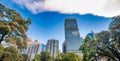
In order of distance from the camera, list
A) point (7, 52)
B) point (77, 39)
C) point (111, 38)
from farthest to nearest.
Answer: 1. point (77, 39)
2. point (111, 38)
3. point (7, 52)

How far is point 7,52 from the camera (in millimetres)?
9523

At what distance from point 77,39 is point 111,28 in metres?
97.9

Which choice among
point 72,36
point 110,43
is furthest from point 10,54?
point 72,36

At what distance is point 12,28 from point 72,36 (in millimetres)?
106332

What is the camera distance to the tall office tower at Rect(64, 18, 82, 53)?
110650 millimetres

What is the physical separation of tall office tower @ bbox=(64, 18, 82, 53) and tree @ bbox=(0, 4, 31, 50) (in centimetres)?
9425

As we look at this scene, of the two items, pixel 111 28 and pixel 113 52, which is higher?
pixel 111 28

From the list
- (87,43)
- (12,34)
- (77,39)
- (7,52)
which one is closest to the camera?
(7,52)

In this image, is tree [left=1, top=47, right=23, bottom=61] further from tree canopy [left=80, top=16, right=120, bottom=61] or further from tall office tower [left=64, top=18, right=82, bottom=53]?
tall office tower [left=64, top=18, right=82, bottom=53]

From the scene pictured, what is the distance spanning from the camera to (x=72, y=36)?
115375mm

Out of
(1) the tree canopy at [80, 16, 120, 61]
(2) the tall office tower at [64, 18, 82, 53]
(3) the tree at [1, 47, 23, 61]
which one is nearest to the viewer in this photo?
(3) the tree at [1, 47, 23, 61]

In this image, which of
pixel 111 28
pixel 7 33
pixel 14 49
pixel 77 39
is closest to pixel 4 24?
pixel 7 33

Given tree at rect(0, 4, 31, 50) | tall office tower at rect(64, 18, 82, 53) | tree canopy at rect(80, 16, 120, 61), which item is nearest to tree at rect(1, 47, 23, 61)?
tree at rect(0, 4, 31, 50)

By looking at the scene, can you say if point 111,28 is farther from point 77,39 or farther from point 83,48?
point 77,39
